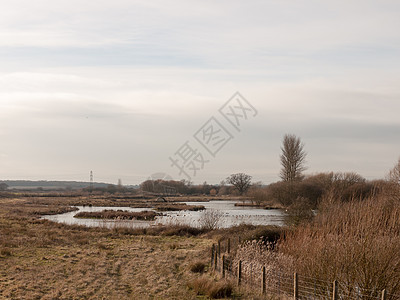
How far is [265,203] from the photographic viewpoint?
84.1 meters

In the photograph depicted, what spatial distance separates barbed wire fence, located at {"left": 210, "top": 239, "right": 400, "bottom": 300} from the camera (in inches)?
485

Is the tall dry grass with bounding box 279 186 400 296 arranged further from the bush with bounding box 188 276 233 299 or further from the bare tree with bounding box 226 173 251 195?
the bare tree with bounding box 226 173 251 195

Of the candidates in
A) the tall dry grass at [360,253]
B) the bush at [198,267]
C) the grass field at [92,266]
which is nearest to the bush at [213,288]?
the grass field at [92,266]

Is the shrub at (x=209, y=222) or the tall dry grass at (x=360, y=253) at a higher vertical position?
the tall dry grass at (x=360, y=253)

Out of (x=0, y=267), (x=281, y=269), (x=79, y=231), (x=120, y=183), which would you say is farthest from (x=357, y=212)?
(x=120, y=183)

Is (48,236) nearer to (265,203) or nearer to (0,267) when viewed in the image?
(0,267)

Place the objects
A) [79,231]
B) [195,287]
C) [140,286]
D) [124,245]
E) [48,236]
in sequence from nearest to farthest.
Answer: [195,287] < [140,286] < [124,245] < [48,236] < [79,231]

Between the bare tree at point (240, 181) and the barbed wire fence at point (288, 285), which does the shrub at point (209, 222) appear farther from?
the bare tree at point (240, 181)

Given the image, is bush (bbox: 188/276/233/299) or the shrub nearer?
bush (bbox: 188/276/233/299)

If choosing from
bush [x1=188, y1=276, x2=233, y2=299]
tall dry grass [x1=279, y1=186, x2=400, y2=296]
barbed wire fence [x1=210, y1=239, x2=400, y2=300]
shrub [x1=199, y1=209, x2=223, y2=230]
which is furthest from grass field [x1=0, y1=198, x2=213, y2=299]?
shrub [x1=199, y1=209, x2=223, y2=230]

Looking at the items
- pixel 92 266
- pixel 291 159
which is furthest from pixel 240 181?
pixel 92 266

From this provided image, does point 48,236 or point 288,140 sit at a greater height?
point 288,140

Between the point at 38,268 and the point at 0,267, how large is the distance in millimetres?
1774

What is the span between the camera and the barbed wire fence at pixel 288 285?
40.4 feet
